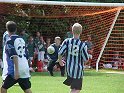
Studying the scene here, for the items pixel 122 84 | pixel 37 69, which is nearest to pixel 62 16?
pixel 37 69

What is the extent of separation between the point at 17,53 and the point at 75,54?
1214 millimetres

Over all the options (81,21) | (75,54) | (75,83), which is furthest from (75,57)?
(81,21)

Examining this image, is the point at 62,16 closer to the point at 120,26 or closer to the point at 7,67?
the point at 120,26

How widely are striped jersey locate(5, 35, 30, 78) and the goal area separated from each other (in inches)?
417

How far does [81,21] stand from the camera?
70.9 feet

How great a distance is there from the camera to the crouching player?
8484 millimetres

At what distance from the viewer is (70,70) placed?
9.09 m

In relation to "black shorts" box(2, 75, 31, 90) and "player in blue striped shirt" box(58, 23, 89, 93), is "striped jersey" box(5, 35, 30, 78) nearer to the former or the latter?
"black shorts" box(2, 75, 31, 90)

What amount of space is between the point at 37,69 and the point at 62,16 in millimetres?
3316

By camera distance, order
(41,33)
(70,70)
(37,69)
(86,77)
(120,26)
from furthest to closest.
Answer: (41,33) < (120,26) < (37,69) < (86,77) < (70,70)

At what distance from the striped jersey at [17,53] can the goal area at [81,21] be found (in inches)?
417

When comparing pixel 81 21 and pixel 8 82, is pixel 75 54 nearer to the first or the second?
pixel 8 82

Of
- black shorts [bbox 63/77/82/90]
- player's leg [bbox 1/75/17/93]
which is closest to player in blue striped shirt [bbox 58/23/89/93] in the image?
Answer: black shorts [bbox 63/77/82/90]

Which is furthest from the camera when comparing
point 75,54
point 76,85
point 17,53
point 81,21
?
point 81,21
